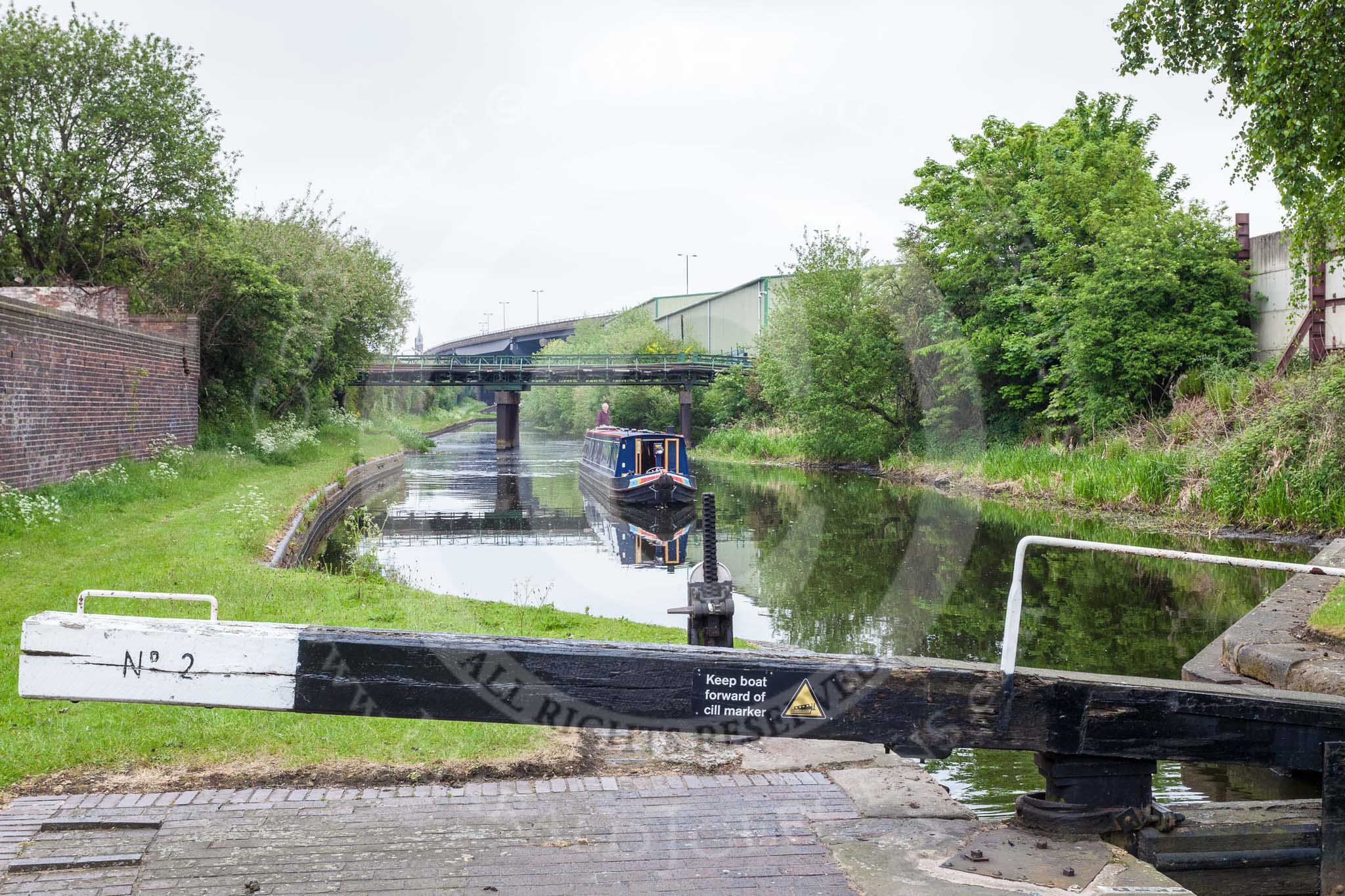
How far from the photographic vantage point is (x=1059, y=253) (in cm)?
2336

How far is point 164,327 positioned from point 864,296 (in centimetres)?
1918

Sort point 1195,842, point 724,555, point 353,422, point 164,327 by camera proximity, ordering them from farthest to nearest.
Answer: point 353,422
point 164,327
point 724,555
point 1195,842

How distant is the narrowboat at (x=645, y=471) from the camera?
922 inches

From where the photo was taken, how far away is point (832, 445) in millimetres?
32781

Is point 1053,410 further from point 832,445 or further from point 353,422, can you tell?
point 353,422

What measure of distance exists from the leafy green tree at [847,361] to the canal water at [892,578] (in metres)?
7.34

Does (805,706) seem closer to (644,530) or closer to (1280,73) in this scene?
(1280,73)

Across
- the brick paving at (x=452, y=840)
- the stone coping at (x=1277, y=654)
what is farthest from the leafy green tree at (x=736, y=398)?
the brick paving at (x=452, y=840)

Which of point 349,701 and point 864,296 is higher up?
point 864,296

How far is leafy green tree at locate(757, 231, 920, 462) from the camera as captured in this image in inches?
1214

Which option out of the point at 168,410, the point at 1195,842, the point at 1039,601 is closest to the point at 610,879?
the point at 1195,842

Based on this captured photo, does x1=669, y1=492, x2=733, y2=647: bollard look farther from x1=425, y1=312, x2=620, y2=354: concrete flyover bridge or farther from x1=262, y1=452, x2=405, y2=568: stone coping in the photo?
x1=425, y1=312, x2=620, y2=354: concrete flyover bridge

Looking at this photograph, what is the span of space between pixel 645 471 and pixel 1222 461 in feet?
41.8

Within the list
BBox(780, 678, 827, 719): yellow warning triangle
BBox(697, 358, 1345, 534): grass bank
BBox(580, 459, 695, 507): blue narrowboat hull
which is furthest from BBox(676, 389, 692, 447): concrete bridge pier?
BBox(780, 678, 827, 719): yellow warning triangle
